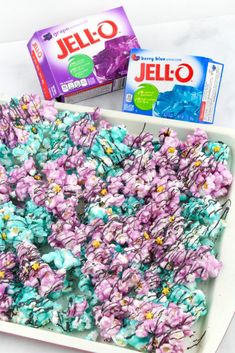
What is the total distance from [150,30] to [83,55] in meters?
0.18

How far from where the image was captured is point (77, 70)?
3.68ft

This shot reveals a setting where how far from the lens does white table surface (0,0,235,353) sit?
3.97ft

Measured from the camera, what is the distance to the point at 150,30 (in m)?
1.25

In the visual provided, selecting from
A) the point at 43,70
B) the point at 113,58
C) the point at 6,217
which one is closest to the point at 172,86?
the point at 113,58

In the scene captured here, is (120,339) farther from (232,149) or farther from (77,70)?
(77,70)

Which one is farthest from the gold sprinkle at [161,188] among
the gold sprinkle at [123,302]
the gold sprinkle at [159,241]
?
the gold sprinkle at [123,302]

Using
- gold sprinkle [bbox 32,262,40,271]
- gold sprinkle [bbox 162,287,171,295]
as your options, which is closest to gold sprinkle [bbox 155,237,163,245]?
gold sprinkle [bbox 162,287,171,295]

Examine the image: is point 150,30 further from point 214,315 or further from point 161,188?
point 214,315

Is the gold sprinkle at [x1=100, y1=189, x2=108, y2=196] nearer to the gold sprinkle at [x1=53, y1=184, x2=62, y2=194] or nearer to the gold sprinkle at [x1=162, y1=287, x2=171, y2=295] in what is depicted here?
the gold sprinkle at [x1=53, y1=184, x2=62, y2=194]

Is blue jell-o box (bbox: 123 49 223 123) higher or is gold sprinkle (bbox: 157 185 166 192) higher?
blue jell-o box (bbox: 123 49 223 123)

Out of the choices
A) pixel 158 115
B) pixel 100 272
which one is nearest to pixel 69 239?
pixel 100 272

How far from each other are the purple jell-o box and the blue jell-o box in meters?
0.04

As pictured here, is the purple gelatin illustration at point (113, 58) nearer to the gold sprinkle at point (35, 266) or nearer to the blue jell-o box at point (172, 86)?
the blue jell-o box at point (172, 86)

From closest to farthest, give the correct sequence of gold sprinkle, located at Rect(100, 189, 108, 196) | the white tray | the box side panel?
the white tray
gold sprinkle, located at Rect(100, 189, 108, 196)
the box side panel
